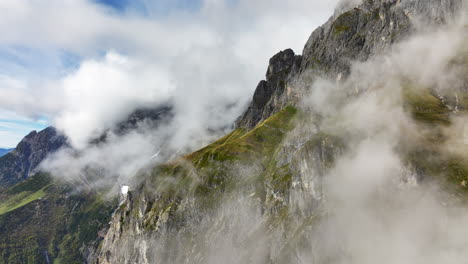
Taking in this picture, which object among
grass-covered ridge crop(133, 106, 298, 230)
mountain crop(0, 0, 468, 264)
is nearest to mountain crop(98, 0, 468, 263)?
mountain crop(0, 0, 468, 264)

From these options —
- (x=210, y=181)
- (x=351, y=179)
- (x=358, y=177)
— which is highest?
(x=210, y=181)

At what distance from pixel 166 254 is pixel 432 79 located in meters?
177

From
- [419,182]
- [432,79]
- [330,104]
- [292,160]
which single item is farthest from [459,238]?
[330,104]

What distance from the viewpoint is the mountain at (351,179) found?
9588 centimetres

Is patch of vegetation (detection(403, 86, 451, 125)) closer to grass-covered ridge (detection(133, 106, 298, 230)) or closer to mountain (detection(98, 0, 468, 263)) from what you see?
mountain (detection(98, 0, 468, 263))

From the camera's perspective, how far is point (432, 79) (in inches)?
5502

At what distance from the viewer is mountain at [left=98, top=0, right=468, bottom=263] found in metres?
95.9

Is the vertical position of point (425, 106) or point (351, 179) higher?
point (425, 106)

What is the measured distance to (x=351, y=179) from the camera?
114500 millimetres

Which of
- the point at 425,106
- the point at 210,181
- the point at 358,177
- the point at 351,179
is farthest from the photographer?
the point at 210,181

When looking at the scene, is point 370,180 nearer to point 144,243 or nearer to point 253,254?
point 253,254

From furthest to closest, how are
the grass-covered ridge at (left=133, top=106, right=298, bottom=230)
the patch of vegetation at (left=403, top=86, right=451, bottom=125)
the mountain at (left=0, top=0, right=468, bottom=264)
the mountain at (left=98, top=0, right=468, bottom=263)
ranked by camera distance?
the grass-covered ridge at (left=133, top=106, right=298, bottom=230), the patch of vegetation at (left=403, top=86, right=451, bottom=125), the mountain at (left=98, top=0, right=468, bottom=263), the mountain at (left=0, top=0, right=468, bottom=264)

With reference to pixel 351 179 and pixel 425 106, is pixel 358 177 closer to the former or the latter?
pixel 351 179

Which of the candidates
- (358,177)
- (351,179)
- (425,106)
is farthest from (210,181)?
(425,106)
